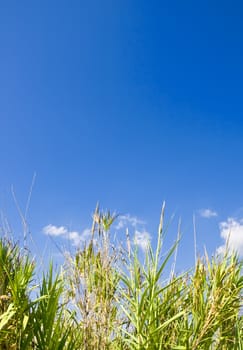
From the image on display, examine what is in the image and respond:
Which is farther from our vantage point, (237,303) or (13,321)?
(237,303)

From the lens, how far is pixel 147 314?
2832mm

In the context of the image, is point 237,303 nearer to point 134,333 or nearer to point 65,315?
point 134,333

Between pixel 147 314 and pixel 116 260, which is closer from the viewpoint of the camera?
pixel 147 314

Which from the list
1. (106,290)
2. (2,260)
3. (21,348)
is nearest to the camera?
(21,348)

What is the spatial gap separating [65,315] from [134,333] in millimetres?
478

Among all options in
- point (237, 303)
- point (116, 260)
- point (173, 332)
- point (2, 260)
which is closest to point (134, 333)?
point (173, 332)

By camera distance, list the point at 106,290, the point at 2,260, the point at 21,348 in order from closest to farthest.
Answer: the point at 21,348 < the point at 2,260 < the point at 106,290

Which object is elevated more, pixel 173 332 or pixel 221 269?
pixel 221 269

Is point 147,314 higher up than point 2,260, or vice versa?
point 2,260

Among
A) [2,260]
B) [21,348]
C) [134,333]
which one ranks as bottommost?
[21,348]

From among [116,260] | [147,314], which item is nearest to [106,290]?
[116,260]

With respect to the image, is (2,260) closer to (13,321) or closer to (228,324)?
(13,321)

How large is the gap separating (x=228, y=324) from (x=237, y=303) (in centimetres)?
15

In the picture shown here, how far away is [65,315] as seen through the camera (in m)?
3.27
